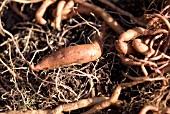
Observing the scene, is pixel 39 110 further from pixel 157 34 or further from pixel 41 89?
pixel 157 34

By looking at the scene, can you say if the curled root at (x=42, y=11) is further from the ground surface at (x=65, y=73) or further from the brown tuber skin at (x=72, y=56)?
the brown tuber skin at (x=72, y=56)

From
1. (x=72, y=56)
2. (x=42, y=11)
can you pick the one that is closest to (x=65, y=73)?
(x=72, y=56)

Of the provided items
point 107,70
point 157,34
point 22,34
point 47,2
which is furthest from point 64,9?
point 157,34

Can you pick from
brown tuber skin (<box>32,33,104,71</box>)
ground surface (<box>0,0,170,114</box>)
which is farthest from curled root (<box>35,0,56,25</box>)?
brown tuber skin (<box>32,33,104,71</box>)

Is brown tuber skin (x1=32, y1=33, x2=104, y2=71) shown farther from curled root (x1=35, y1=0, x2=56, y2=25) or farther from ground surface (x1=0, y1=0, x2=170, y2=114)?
curled root (x1=35, y1=0, x2=56, y2=25)

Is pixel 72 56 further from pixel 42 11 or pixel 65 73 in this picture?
pixel 42 11

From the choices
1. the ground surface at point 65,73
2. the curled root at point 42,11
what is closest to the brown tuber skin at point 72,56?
the ground surface at point 65,73
